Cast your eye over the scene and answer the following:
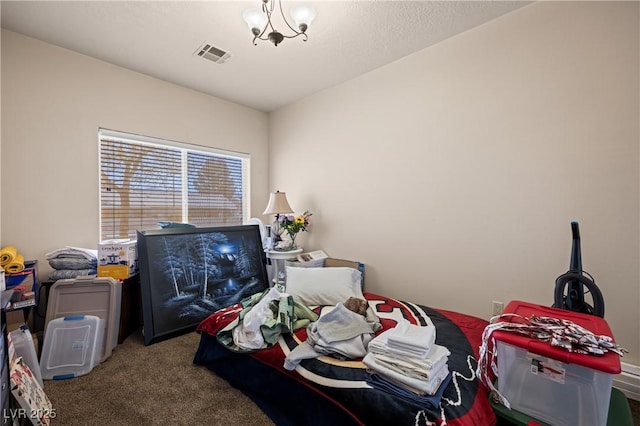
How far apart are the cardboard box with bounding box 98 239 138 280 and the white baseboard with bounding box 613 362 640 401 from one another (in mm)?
3612

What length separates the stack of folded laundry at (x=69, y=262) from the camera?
2260 millimetres

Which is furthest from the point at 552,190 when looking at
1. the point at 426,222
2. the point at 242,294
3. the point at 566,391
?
the point at 242,294

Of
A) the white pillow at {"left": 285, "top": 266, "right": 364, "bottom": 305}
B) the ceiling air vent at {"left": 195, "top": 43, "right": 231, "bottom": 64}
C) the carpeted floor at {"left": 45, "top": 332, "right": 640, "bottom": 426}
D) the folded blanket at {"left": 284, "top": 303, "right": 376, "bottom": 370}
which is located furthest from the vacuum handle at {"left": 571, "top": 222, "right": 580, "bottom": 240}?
the ceiling air vent at {"left": 195, "top": 43, "right": 231, "bottom": 64}

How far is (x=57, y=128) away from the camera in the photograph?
7.95 feet

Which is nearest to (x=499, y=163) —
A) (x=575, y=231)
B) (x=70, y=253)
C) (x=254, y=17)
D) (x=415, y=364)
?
(x=575, y=231)

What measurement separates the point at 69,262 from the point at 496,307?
11.5ft

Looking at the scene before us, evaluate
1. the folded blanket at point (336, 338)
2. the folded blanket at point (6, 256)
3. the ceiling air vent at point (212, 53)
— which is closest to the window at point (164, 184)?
the folded blanket at point (6, 256)

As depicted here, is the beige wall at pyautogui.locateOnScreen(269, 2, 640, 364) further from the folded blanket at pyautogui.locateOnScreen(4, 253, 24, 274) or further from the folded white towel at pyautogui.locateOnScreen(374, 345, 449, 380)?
the folded blanket at pyautogui.locateOnScreen(4, 253, 24, 274)

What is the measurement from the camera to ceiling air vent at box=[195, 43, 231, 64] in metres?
2.45

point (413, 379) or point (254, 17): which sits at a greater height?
point (254, 17)

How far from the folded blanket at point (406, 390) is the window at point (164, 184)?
9.27 feet

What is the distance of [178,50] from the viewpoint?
2490 mm

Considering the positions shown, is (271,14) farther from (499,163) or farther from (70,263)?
(70,263)

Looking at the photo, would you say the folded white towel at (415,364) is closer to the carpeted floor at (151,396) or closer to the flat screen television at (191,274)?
the carpeted floor at (151,396)
